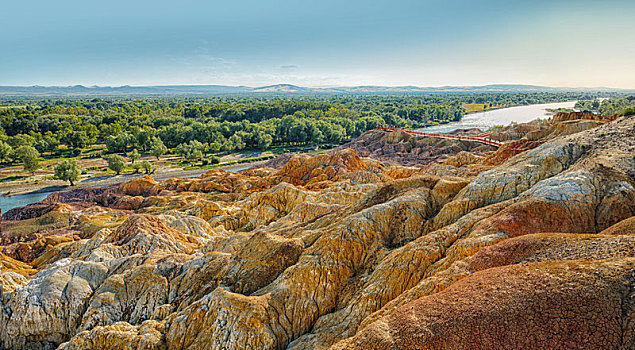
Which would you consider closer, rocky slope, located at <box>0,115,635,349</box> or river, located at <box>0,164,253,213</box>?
rocky slope, located at <box>0,115,635,349</box>

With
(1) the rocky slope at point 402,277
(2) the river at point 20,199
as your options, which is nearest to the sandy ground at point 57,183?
(2) the river at point 20,199

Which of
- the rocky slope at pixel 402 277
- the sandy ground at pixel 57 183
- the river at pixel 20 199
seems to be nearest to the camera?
the rocky slope at pixel 402 277

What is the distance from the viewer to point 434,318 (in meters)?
11.1

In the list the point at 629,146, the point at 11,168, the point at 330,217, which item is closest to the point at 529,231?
the point at 629,146

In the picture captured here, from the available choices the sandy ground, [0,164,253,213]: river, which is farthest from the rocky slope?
the sandy ground

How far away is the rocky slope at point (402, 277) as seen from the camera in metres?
10.3

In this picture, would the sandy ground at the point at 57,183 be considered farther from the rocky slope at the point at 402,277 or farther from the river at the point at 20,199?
the rocky slope at the point at 402,277

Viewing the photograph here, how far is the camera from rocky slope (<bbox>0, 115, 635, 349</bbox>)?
33.8ft

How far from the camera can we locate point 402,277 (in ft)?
54.2

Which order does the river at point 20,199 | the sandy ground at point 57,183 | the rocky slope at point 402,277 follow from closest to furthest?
the rocky slope at point 402,277, the river at point 20,199, the sandy ground at point 57,183

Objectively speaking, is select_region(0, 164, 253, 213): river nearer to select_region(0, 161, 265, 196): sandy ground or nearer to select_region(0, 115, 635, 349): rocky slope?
select_region(0, 161, 265, 196): sandy ground

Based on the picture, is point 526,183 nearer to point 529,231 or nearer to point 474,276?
point 529,231

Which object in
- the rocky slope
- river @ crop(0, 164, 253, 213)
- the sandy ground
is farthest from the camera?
the sandy ground

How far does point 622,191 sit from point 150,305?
26454 millimetres
